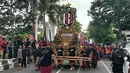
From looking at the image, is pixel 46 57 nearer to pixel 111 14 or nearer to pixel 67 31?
pixel 67 31

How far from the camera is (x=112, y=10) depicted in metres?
48.8

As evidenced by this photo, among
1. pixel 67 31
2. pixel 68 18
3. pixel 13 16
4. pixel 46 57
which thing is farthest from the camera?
pixel 13 16

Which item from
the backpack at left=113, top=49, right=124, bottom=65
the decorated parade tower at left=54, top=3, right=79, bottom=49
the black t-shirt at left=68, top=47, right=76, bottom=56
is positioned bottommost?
the black t-shirt at left=68, top=47, right=76, bottom=56

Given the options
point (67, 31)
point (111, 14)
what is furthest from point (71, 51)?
point (111, 14)

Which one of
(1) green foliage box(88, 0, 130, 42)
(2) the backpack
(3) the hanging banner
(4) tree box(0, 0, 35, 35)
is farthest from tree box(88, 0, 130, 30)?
(2) the backpack

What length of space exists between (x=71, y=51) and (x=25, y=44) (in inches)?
151

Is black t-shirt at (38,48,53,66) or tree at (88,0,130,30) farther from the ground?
tree at (88,0,130,30)

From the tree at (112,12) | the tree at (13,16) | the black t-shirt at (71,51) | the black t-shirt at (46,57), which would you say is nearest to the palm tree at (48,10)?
the tree at (112,12)

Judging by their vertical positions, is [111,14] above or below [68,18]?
above

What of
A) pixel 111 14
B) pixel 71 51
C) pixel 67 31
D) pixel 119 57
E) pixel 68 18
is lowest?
pixel 71 51

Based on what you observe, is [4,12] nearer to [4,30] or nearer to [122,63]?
[4,30]

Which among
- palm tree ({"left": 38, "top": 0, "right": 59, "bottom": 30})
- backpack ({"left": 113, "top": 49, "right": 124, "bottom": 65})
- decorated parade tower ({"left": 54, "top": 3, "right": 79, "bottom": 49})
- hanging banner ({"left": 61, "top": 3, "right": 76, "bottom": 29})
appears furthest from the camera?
palm tree ({"left": 38, "top": 0, "right": 59, "bottom": 30})

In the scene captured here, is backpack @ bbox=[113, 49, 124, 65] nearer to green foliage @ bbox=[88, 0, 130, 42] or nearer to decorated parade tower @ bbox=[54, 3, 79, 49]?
decorated parade tower @ bbox=[54, 3, 79, 49]

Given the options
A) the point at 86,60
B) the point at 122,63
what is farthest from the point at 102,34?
the point at 122,63
